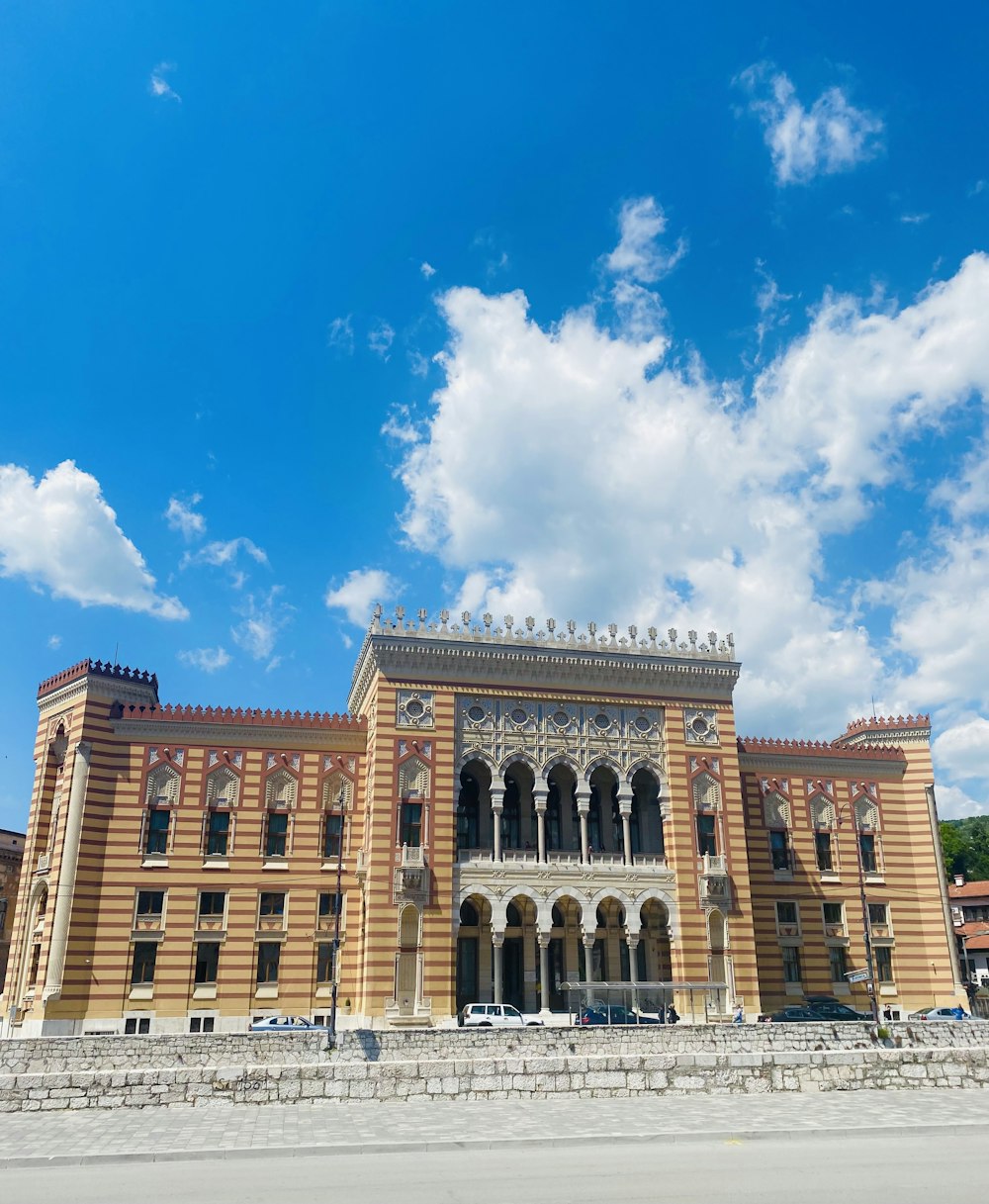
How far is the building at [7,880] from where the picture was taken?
59781mm

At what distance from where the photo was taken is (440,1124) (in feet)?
64.3

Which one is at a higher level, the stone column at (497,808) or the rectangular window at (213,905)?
the stone column at (497,808)

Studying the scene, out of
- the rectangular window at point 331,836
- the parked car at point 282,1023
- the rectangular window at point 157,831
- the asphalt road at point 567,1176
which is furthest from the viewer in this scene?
the rectangular window at point 331,836

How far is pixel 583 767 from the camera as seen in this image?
4438 cm

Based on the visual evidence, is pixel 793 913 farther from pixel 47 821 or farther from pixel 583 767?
pixel 47 821

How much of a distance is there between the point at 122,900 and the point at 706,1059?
90.2ft

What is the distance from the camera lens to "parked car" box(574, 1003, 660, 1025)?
123 ft

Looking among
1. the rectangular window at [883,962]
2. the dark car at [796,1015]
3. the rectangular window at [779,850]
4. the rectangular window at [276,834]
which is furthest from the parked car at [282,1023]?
the rectangular window at [883,962]

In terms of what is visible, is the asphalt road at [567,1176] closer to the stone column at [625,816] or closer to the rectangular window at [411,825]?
the rectangular window at [411,825]

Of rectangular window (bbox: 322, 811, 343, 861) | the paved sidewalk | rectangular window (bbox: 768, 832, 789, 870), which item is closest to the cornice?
rectangular window (bbox: 322, 811, 343, 861)

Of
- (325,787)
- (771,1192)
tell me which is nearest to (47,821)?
(325,787)

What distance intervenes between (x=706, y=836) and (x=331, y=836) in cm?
1721

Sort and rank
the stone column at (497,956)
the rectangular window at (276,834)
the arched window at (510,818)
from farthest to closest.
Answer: the arched window at (510,818) < the rectangular window at (276,834) < the stone column at (497,956)

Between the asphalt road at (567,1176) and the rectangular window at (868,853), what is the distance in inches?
1311
